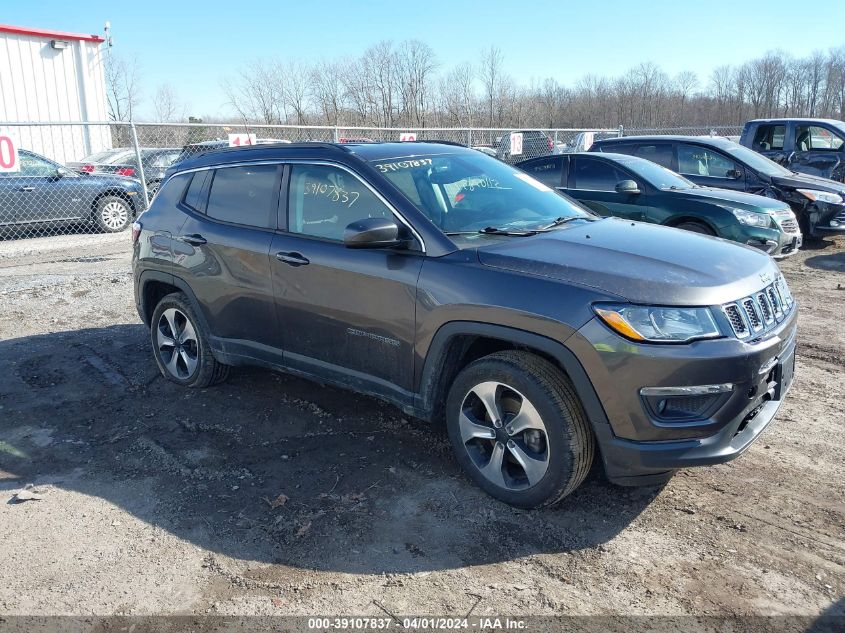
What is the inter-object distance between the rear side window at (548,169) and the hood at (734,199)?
1.66 metres

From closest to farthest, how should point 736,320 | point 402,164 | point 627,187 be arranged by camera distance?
1. point 736,320
2. point 402,164
3. point 627,187

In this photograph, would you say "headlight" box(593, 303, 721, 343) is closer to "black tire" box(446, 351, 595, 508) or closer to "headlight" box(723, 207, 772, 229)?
"black tire" box(446, 351, 595, 508)

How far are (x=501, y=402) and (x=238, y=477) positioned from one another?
1595 mm

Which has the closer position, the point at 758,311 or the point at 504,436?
the point at 758,311

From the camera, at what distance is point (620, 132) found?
19359 mm

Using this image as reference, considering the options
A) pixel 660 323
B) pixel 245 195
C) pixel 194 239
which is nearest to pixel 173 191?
pixel 194 239

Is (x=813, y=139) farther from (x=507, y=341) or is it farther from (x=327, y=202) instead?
(x=507, y=341)

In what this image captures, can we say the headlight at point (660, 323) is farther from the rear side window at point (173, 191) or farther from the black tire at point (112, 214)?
the black tire at point (112, 214)

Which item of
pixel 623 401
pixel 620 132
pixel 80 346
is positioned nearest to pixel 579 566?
pixel 623 401

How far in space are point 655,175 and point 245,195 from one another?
19.9 ft

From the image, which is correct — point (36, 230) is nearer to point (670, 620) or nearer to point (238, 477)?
point (238, 477)

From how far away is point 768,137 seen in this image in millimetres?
13992

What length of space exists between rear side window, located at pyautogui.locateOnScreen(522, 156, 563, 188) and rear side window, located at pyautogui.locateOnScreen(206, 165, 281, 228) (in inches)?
213

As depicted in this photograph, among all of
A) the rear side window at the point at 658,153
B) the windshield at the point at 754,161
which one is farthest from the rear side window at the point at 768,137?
the rear side window at the point at 658,153
